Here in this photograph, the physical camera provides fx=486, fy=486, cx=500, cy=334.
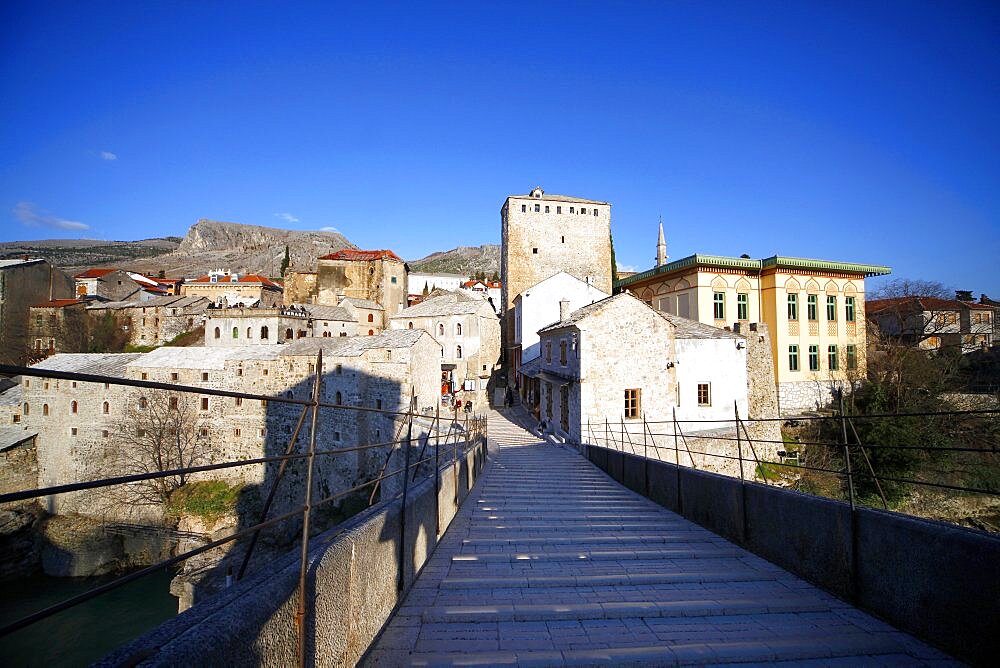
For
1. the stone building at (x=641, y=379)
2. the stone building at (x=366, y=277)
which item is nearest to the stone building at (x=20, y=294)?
the stone building at (x=366, y=277)

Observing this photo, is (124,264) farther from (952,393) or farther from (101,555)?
(952,393)

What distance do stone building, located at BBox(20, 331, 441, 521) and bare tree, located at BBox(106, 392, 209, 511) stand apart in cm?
9

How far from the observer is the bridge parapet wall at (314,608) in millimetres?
1742

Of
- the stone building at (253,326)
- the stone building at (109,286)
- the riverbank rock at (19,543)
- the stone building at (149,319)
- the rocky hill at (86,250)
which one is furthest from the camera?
the rocky hill at (86,250)

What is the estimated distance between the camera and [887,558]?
406 centimetres

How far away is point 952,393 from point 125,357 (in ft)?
167

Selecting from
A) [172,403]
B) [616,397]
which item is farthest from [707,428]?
[172,403]

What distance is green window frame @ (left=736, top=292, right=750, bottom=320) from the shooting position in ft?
100

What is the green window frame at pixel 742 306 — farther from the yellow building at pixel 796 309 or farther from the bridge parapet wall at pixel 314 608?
the bridge parapet wall at pixel 314 608

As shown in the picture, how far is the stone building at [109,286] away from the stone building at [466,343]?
112 ft

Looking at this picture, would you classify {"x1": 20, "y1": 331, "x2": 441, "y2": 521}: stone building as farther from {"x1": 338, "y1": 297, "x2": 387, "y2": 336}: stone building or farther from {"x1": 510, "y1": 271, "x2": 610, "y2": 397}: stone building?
{"x1": 338, "y1": 297, "x2": 387, "y2": 336}: stone building

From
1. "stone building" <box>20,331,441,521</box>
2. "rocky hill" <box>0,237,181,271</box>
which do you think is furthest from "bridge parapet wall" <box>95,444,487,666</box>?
Result: "rocky hill" <box>0,237,181,271</box>

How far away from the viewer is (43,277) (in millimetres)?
47312

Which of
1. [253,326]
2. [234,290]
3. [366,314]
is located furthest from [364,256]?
[253,326]
